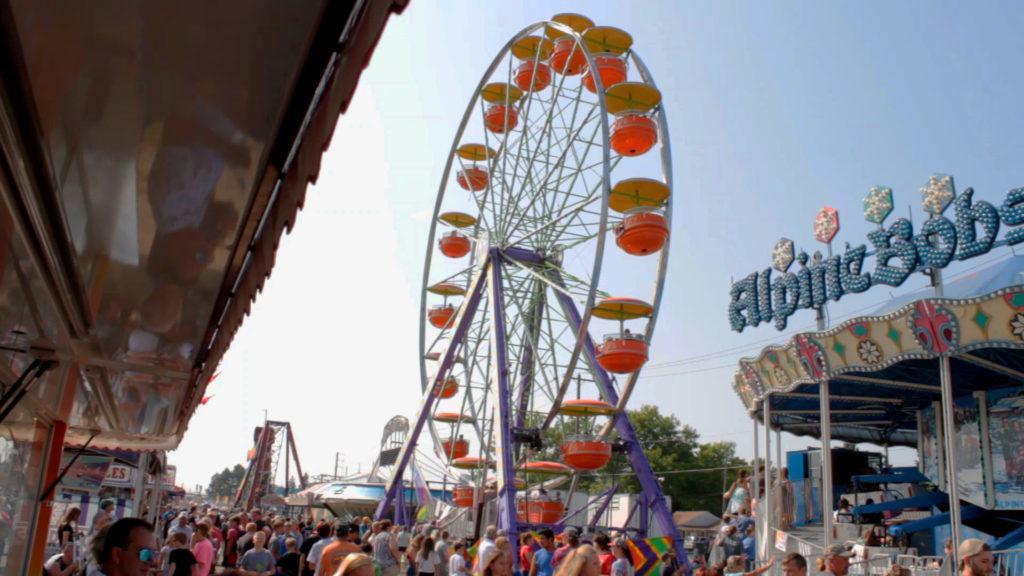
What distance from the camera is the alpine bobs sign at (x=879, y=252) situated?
43.6 ft

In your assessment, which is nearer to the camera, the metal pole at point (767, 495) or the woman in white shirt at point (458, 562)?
the woman in white shirt at point (458, 562)

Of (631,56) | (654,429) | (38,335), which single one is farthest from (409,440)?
(654,429)

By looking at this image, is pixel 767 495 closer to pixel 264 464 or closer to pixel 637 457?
pixel 637 457

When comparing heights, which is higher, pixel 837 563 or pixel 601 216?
pixel 601 216

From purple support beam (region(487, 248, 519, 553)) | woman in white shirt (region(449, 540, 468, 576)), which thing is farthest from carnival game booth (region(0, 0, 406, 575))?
purple support beam (region(487, 248, 519, 553))

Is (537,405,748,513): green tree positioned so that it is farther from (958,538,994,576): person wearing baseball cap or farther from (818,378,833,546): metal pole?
(958,538,994,576): person wearing baseball cap

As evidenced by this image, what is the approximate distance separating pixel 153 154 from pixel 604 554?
826cm

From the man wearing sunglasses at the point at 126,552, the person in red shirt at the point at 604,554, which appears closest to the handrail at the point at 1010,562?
the person in red shirt at the point at 604,554

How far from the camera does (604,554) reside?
31.0 feet

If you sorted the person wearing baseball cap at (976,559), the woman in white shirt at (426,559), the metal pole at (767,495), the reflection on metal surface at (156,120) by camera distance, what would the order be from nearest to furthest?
the reflection on metal surface at (156,120), the person wearing baseball cap at (976,559), the woman in white shirt at (426,559), the metal pole at (767,495)

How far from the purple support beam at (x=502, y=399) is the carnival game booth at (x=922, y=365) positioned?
15.4 ft

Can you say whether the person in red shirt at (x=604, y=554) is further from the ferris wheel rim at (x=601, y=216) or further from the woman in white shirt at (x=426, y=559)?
the ferris wheel rim at (x=601, y=216)

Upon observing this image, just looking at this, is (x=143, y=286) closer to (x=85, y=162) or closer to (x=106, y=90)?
(x=85, y=162)

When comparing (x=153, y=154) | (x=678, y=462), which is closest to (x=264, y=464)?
(x=678, y=462)
